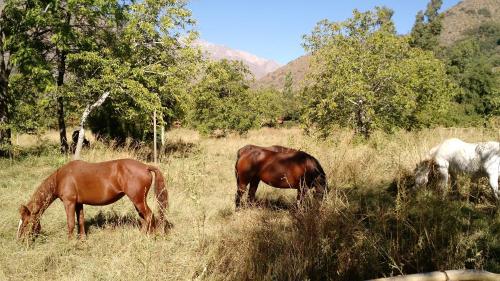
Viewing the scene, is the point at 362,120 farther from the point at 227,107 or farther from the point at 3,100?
the point at 3,100

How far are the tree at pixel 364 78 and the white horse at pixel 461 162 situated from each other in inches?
277

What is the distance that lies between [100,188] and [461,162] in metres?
5.68

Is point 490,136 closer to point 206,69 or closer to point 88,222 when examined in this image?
point 88,222

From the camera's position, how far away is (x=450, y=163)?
6.41m

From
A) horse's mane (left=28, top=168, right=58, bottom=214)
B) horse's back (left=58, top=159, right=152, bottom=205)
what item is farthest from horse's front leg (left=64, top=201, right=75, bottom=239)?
horse's mane (left=28, top=168, right=58, bottom=214)

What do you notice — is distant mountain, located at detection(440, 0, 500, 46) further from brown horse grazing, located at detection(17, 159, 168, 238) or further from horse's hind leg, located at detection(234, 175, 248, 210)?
brown horse grazing, located at detection(17, 159, 168, 238)

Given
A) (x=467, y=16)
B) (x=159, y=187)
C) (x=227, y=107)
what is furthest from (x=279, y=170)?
(x=467, y=16)

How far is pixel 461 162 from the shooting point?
6199 mm

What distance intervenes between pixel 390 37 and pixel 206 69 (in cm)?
751

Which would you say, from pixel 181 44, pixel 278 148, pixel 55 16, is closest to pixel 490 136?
pixel 278 148

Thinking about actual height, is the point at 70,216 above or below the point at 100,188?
below

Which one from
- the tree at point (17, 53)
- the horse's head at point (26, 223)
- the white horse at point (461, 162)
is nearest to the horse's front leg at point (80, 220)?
the horse's head at point (26, 223)

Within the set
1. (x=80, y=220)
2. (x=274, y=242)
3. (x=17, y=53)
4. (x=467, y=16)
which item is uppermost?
(x=467, y=16)

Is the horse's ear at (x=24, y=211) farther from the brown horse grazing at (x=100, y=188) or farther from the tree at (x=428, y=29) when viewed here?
the tree at (x=428, y=29)
